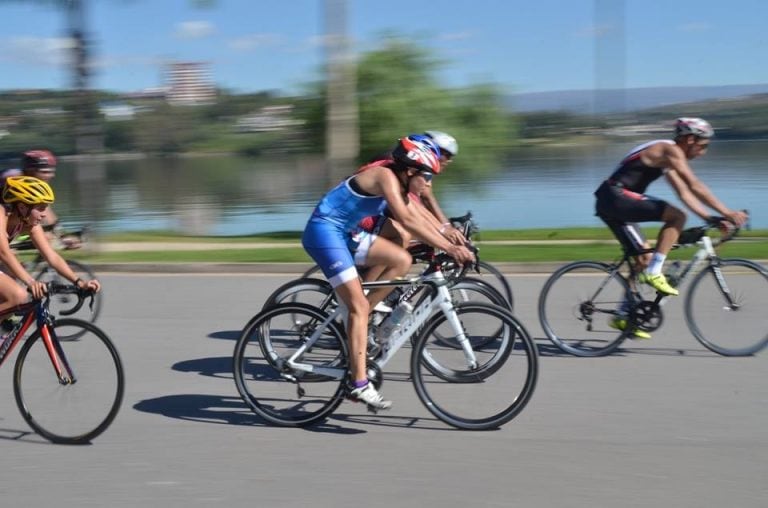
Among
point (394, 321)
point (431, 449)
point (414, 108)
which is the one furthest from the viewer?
point (414, 108)

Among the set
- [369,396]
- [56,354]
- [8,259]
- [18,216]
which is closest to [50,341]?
[56,354]

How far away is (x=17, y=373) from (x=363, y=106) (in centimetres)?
3037

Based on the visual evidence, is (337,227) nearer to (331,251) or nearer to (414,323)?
(331,251)

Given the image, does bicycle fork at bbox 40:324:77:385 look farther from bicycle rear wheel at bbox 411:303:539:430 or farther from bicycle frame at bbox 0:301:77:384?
bicycle rear wheel at bbox 411:303:539:430

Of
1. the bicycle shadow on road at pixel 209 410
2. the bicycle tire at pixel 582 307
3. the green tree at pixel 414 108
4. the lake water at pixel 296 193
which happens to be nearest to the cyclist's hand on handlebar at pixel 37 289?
the bicycle shadow on road at pixel 209 410

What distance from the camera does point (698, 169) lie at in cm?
5066

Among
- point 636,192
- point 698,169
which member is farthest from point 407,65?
point 636,192

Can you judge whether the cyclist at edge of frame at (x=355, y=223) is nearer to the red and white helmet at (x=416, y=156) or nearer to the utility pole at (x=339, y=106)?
the red and white helmet at (x=416, y=156)

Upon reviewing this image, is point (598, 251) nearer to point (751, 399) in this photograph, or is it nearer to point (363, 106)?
point (751, 399)

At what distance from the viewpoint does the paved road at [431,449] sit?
190 inches

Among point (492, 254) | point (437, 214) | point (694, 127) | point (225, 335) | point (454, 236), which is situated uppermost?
point (694, 127)

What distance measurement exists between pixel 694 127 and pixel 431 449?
12.3 ft

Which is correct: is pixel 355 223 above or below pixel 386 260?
above

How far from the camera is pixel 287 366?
6.34 metres
